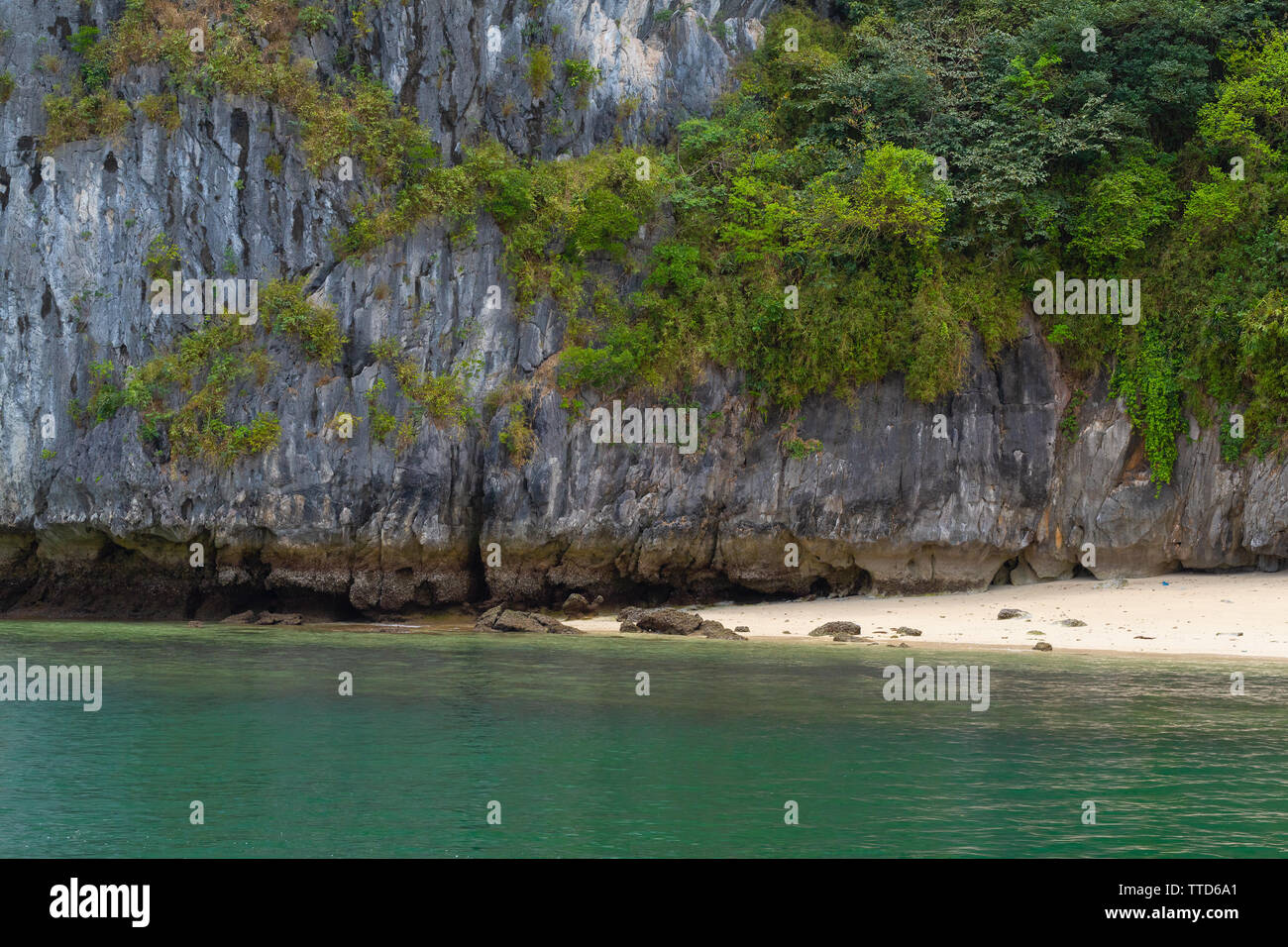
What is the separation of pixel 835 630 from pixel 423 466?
1049cm

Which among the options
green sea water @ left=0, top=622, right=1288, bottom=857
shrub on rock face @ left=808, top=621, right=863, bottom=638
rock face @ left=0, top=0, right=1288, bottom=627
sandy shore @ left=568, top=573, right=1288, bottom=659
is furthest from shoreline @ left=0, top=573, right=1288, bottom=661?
green sea water @ left=0, top=622, right=1288, bottom=857

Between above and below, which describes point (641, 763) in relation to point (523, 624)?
above

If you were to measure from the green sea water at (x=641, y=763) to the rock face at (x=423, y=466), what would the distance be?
28.0 ft

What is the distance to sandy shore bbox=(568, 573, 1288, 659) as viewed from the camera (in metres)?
18.6

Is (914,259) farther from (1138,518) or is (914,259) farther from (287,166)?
(287,166)

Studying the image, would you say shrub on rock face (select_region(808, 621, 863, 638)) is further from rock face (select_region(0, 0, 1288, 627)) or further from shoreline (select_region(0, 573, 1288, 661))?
rock face (select_region(0, 0, 1288, 627))

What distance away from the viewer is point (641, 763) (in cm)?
967

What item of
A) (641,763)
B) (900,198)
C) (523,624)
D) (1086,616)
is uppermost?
(900,198)

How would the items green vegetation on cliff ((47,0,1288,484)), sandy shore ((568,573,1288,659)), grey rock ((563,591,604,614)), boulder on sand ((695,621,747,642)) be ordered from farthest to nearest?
grey rock ((563,591,604,614)), green vegetation on cliff ((47,0,1288,484)), boulder on sand ((695,621,747,642)), sandy shore ((568,573,1288,659))

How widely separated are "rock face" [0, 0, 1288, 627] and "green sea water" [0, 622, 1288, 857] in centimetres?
855

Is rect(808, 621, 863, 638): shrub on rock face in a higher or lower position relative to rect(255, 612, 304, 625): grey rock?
higher

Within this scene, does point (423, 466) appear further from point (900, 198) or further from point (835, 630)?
point (900, 198)

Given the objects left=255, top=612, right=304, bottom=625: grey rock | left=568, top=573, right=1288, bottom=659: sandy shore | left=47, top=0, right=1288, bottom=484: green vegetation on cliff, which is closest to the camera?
left=568, top=573, right=1288, bottom=659: sandy shore

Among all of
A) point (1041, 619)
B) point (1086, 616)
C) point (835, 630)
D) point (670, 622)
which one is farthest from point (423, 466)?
point (1086, 616)
